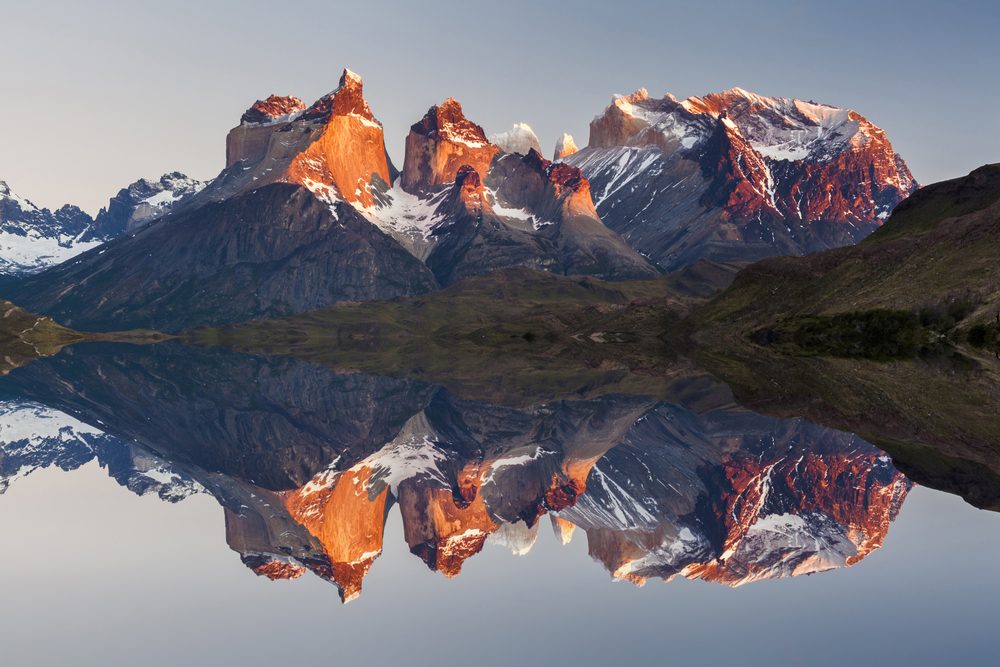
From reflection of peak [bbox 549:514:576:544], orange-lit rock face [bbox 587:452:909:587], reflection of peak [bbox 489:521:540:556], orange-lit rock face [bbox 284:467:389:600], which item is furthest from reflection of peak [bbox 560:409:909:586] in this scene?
orange-lit rock face [bbox 284:467:389:600]

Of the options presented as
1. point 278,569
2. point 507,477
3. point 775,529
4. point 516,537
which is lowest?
point 775,529

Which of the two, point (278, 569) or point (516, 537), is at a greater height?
point (278, 569)

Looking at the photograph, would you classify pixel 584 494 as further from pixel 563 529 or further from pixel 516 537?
pixel 563 529

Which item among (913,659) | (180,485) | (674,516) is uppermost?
(180,485)

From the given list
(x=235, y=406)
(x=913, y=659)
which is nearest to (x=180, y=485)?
(x=913, y=659)

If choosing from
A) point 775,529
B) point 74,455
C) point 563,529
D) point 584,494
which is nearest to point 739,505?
point 775,529

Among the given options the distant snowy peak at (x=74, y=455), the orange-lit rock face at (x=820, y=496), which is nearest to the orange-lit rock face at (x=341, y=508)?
the distant snowy peak at (x=74, y=455)

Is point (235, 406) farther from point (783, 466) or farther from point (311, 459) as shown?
point (783, 466)
